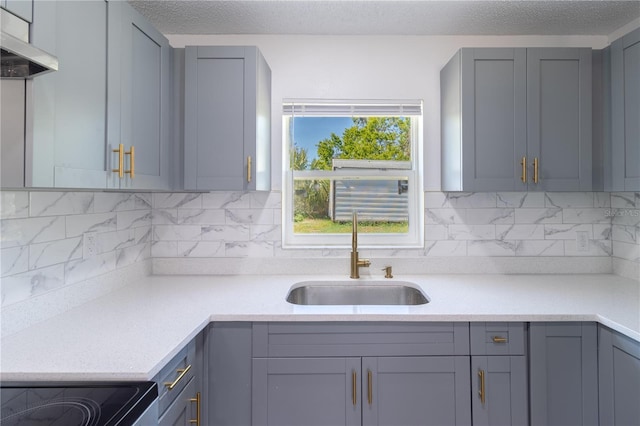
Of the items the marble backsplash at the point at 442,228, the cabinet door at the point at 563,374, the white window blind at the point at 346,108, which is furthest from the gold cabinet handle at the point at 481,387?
the white window blind at the point at 346,108

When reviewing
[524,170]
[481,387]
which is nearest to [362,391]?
[481,387]

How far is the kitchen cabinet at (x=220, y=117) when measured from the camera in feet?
5.93

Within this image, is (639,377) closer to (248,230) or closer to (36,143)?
(248,230)

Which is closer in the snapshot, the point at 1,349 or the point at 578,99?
the point at 1,349

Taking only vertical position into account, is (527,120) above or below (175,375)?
above

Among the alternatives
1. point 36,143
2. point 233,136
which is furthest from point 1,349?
point 233,136

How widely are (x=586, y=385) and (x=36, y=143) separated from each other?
7.19 ft

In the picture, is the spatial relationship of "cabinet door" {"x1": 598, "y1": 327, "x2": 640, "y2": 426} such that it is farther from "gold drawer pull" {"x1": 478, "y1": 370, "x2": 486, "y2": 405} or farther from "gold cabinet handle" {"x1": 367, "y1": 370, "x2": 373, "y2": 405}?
"gold cabinet handle" {"x1": 367, "y1": 370, "x2": 373, "y2": 405}

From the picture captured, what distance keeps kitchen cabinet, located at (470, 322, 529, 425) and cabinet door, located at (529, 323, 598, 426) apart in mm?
41

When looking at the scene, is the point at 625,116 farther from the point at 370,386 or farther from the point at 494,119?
the point at 370,386

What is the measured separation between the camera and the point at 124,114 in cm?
138

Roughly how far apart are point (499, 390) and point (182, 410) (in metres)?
1.28

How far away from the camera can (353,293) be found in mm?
2039

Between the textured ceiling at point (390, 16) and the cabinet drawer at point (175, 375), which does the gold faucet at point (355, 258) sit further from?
the textured ceiling at point (390, 16)
